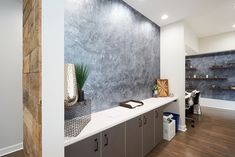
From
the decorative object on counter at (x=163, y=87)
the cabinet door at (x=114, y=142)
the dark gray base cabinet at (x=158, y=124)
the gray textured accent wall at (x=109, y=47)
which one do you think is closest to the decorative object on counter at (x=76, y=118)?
the cabinet door at (x=114, y=142)

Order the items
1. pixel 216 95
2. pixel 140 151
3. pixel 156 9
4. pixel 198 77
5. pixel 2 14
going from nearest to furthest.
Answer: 1. pixel 140 151
2. pixel 2 14
3. pixel 156 9
4. pixel 216 95
5. pixel 198 77

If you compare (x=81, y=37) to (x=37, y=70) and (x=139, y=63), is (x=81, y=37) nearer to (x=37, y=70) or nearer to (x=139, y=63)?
(x=37, y=70)

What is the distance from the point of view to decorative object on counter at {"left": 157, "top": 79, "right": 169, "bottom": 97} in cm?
344

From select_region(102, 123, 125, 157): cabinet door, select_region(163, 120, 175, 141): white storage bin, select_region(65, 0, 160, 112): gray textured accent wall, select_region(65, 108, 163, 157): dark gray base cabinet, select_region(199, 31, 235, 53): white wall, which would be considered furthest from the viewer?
select_region(199, 31, 235, 53): white wall

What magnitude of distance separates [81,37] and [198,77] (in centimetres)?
615

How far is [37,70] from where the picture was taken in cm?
88

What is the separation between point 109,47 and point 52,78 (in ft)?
4.88

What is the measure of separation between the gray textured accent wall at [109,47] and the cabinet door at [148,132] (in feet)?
1.86

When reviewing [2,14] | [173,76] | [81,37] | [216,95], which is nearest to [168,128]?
[173,76]

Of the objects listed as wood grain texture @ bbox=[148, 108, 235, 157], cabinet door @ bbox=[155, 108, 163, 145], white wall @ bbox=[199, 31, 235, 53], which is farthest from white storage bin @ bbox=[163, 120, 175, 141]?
white wall @ bbox=[199, 31, 235, 53]

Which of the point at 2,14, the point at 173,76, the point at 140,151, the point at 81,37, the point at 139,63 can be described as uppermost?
the point at 2,14

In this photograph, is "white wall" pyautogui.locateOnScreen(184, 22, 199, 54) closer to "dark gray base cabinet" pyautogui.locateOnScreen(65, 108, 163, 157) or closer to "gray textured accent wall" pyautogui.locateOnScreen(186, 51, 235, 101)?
"gray textured accent wall" pyautogui.locateOnScreen(186, 51, 235, 101)

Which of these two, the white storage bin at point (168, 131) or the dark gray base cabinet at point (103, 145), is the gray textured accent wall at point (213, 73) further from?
the dark gray base cabinet at point (103, 145)

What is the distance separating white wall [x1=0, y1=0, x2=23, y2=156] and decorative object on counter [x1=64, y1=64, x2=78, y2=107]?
1.84 metres
